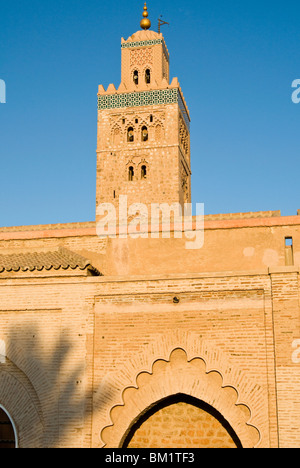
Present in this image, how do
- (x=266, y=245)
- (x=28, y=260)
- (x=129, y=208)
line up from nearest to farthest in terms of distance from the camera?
(x=28, y=260) → (x=266, y=245) → (x=129, y=208)

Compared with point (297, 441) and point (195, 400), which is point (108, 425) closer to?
point (195, 400)

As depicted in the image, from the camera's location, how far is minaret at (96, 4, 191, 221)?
24.5 metres

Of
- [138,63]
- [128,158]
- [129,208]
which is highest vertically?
[138,63]

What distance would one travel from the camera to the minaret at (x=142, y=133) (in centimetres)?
2445

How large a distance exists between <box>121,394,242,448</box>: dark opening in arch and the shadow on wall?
2.87 feet

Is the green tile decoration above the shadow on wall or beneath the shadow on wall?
above

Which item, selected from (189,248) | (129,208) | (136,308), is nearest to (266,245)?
(189,248)

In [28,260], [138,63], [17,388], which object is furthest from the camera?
[138,63]

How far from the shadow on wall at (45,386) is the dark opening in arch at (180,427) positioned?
88cm
